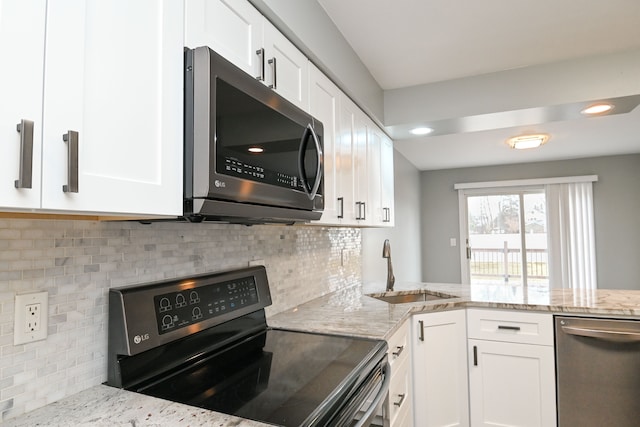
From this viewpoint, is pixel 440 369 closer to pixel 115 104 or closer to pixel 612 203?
pixel 115 104

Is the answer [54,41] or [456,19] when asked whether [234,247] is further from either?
[456,19]

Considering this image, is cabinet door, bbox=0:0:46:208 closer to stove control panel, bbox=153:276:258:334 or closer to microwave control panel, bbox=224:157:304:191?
microwave control panel, bbox=224:157:304:191

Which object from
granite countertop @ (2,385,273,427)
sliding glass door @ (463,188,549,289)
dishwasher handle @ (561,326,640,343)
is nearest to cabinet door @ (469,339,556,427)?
dishwasher handle @ (561,326,640,343)

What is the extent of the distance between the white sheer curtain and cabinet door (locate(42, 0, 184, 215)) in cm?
571

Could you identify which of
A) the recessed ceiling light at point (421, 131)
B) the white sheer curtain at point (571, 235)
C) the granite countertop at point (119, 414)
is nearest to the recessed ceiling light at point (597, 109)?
the recessed ceiling light at point (421, 131)

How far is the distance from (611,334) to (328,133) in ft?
6.02

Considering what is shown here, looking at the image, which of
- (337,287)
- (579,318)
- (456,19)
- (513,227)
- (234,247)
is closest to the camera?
(234,247)

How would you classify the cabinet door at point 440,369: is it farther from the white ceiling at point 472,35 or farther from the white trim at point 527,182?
the white trim at point 527,182

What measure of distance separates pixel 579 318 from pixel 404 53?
1815 millimetres

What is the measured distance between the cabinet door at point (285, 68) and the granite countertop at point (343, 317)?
0.97m

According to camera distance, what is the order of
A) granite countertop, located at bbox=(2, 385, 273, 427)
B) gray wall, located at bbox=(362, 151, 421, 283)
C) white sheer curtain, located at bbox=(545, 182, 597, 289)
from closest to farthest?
1. granite countertop, located at bbox=(2, 385, 273, 427)
2. gray wall, located at bbox=(362, 151, 421, 283)
3. white sheer curtain, located at bbox=(545, 182, 597, 289)

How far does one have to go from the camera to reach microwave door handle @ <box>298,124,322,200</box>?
4.22ft

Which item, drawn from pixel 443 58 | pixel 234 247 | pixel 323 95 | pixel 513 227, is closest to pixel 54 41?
pixel 234 247

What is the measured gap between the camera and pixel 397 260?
435 cm
